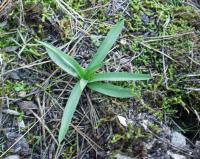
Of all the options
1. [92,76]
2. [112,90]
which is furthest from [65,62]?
[112,90]

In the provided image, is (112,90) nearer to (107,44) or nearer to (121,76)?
(121,76)

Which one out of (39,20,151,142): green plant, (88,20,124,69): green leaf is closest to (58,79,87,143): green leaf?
(39,20,151,142): green plant

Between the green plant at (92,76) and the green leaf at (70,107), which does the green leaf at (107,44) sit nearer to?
the green plant at (92,76)

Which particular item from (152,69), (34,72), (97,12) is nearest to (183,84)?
(152,69)

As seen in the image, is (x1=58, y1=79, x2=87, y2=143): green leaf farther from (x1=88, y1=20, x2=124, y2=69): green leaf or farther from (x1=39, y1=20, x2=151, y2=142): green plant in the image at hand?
(x1=88, y1=20, x2=124, y2=69): green leaf

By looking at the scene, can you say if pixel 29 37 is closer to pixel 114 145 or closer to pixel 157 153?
pixel 114 145

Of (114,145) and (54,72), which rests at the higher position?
(54,72)
